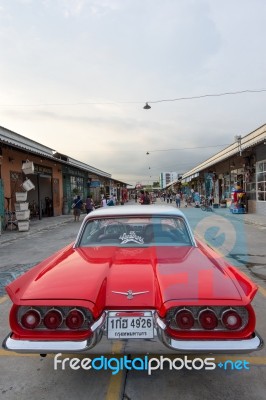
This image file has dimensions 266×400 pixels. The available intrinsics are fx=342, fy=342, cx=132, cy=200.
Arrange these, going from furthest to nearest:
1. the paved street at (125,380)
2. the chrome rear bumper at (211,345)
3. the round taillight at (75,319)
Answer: the paved street at (125,380) → the round taillight at (75,319) → the chrome rear bumper at (211,345)

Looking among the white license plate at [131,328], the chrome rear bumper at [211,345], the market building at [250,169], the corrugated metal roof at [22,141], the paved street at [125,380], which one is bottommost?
the paved street at [125,380]

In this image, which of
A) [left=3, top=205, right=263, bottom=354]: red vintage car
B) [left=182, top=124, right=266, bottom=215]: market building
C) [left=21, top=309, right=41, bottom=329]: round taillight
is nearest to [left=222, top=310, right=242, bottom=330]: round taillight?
[left=3, top=205, right=263, bottom=354]: red vintage car

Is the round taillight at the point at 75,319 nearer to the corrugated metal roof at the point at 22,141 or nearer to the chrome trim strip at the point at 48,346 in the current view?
the chrome trim strip at the point at 48,346

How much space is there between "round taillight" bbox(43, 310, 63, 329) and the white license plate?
0.37 m

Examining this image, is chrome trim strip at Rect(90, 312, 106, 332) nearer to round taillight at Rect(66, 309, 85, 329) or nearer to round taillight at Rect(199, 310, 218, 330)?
round taillight at Rect(66, 309, 85, 329)

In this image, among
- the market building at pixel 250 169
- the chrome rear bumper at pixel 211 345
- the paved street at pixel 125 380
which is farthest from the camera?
the market building at pixel 250 169

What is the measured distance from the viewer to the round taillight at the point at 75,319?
2451 mm

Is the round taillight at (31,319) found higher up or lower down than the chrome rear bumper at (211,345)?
higher up

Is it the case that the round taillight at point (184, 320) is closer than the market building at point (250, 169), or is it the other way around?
the round taillight at point (184, 320)

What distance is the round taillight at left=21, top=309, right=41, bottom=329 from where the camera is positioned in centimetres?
249

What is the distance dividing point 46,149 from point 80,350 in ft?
90.5

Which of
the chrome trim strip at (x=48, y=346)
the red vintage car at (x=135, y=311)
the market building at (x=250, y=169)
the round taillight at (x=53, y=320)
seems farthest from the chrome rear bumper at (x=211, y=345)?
the market building at (x=250, y=169)

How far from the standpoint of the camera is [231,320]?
95.1 inches

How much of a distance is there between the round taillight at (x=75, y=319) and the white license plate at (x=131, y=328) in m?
0.21
